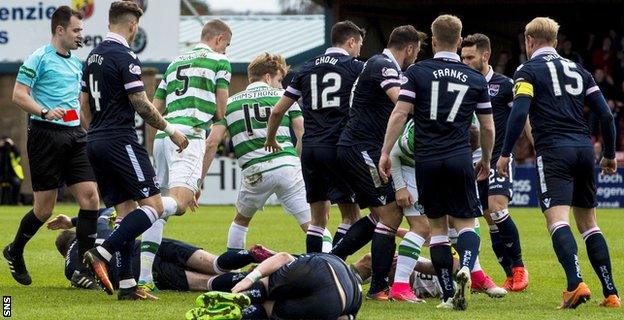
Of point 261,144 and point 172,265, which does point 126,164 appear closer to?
point 172,265

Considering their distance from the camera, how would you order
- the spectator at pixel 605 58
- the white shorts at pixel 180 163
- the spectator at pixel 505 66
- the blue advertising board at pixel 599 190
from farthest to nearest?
the spectator at pixel 605 58, the spectator at pixel 505 66, the blue advertising board at pixel 599 190, the white shorts at pixel 180 163

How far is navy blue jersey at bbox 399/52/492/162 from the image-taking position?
9180 millimetres

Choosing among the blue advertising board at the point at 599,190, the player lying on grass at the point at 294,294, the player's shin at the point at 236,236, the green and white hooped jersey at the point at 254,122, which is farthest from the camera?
the blue advertising board at the point at 599,190

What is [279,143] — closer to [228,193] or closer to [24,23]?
[228,193]

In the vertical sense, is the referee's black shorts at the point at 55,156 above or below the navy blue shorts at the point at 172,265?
above

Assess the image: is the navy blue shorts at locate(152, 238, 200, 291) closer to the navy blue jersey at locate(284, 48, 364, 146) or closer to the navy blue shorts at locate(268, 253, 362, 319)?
the navy blue jersey at locate(284, 48, 364, 146)

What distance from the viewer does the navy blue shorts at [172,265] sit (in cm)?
1056

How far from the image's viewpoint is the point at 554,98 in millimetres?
9594

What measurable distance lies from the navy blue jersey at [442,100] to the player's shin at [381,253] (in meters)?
0.93

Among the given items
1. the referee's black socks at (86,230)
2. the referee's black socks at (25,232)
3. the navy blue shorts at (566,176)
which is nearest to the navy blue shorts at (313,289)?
the navy blue shorts at (566,176)

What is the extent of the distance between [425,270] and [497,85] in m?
2.10

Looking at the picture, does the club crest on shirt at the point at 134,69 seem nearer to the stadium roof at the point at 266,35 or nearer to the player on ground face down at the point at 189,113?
the player on ground face down at the point at 189,113

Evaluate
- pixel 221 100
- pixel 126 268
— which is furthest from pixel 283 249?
pixel 126 268

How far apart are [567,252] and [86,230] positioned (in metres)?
4.11
